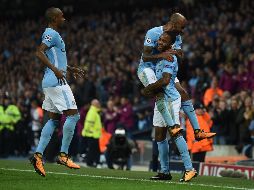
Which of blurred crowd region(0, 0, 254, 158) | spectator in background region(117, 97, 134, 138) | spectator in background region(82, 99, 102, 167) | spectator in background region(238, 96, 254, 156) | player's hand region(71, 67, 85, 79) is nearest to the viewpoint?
player's hand region(71, 67, 85, 79)

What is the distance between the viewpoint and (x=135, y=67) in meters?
28.8

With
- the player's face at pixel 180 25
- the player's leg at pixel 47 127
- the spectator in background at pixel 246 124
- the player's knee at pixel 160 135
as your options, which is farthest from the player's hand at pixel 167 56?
the spectator in background at pixel 246 124

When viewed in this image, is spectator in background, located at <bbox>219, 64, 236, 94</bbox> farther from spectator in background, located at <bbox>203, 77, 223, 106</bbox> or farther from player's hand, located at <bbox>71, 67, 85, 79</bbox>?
player's hand, located at <bbox>71, 67, 85, 79</bbox>

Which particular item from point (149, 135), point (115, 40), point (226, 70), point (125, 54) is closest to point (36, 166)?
point (226, 70)

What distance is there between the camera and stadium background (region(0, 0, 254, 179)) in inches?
890

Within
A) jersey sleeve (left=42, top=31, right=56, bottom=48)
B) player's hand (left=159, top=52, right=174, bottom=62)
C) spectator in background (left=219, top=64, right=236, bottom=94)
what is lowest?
player's hand (left=159, top=52, right=174, bottom=62)

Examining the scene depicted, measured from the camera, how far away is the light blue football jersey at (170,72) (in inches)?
510

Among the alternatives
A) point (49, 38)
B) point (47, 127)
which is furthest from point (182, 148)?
point (49, 38)

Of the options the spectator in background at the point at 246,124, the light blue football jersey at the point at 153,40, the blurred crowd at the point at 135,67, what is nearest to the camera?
the light blue football jersey at the point at 153,40

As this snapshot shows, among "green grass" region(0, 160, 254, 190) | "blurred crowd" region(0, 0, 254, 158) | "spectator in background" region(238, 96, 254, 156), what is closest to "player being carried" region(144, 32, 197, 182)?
"green grass" region(0, 160, 254, 190)

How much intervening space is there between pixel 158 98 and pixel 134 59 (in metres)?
16.4

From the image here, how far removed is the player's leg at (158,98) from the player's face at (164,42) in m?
0.43

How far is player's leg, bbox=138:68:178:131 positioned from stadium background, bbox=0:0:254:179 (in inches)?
322

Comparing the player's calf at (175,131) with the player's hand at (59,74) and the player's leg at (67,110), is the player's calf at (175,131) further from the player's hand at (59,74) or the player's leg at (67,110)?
the player's hand at (59,74)
